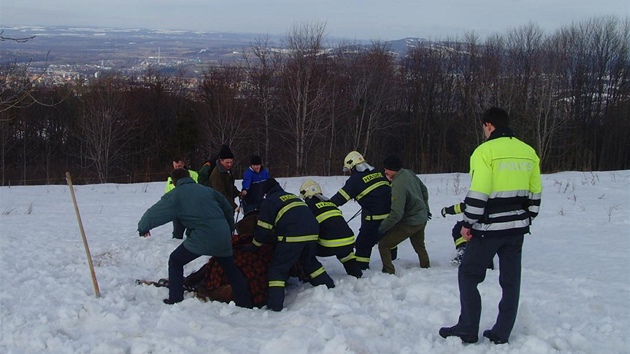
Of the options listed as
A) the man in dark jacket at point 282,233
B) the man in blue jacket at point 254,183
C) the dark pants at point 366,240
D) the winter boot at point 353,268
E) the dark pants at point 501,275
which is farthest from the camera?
the man in blue jacket at point 254,183

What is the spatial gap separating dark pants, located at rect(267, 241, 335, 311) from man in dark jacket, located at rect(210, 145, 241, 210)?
343cm

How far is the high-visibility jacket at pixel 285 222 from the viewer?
726 centimetres

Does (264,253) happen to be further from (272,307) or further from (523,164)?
(523,164)

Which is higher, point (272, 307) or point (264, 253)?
point (264, 253)

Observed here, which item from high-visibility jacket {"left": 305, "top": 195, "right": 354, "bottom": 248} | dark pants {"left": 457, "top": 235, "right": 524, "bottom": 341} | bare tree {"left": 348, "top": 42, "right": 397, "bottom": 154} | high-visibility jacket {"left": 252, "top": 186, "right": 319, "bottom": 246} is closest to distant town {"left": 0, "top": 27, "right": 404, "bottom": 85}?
bare tree {"left": 348, "top": 42, "right": 397, "bottom": 154}

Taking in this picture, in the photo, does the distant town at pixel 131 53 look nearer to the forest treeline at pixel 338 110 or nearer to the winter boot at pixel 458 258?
the forest treeline at pixel 338 110

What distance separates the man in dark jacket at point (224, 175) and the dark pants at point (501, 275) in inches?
232

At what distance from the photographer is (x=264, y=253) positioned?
25.0 ft

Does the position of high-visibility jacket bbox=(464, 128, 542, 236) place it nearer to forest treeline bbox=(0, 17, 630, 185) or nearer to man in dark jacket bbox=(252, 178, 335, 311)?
man in dark jacket bbox=(252, 178, 335, 311)

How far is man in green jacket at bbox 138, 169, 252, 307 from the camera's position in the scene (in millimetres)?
6906

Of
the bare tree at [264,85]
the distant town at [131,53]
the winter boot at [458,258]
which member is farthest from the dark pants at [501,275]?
the bare tree at [264,85]

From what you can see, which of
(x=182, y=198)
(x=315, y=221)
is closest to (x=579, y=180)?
(x=315, y=221)

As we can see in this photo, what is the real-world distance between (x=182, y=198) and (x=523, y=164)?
12.7 ft

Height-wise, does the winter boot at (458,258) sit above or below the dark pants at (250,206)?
below
